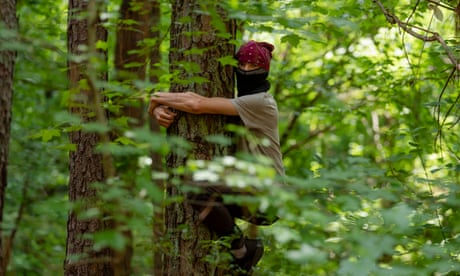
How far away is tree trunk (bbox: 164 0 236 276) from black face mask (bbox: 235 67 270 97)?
97 mm

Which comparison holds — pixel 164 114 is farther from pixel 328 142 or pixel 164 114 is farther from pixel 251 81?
pixel 328 142

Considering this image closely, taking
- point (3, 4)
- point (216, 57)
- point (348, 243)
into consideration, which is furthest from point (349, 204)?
point (3, 4)

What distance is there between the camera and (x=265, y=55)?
470cm

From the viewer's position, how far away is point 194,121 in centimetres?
454

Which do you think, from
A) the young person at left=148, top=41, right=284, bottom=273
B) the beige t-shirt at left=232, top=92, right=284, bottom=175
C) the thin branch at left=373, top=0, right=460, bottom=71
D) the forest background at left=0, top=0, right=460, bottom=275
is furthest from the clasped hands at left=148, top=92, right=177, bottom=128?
the thin branch at left=373, top=0, right=460, bottom=71

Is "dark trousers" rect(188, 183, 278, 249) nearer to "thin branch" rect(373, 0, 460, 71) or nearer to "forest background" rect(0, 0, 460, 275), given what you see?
"forest background" rect(0, 0, 460, 275)

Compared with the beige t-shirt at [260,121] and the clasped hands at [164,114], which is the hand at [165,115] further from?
the beige t-shirt at [260,121]

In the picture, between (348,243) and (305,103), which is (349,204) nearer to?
(348,243)

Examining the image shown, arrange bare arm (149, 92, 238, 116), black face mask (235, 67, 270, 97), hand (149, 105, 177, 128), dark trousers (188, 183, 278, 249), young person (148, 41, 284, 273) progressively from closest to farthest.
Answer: dark trousers (188, 183, 278, 249) → young person (148, 41, 284, 273) → bare arm (149, 92, 238, 116) → hand (149, 105, 177, 128) → black face mask (235, 67, 270, 97)

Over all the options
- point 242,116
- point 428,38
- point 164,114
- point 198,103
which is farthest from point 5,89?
point 428,38

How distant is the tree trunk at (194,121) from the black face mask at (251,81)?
10cm

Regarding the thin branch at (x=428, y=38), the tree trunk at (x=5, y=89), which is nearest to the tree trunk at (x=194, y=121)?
the thin branch at (x=428, y=38)

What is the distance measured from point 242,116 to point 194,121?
0.32 m

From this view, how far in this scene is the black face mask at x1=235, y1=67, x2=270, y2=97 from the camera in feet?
15.4
